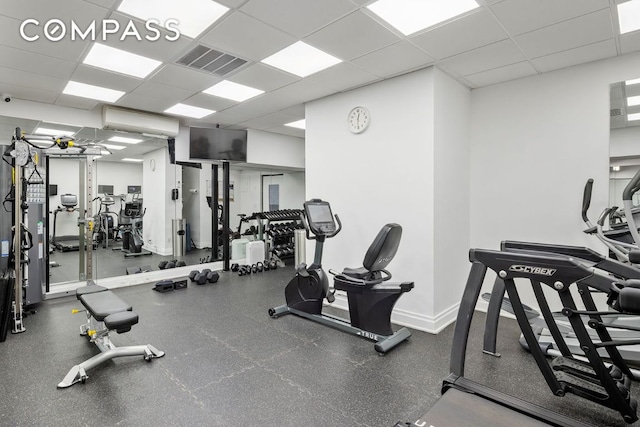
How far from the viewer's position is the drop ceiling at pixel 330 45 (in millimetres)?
2664

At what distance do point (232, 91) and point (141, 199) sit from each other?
4.71 metres

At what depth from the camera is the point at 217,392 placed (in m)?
2.52

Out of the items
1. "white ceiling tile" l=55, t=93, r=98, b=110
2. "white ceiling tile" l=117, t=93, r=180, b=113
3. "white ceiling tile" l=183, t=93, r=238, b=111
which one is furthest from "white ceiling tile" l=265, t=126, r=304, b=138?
"white ceiling tile" l=55, t=93, r=98, b=110

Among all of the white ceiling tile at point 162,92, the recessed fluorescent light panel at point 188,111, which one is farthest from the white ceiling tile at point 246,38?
the recessed fluorescent light panel at point 188,111

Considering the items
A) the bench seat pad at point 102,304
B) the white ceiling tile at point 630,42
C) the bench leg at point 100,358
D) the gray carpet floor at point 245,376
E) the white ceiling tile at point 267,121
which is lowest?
the gray carpet floor at point 245,376

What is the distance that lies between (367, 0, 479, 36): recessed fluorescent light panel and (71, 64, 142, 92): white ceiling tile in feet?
10.3

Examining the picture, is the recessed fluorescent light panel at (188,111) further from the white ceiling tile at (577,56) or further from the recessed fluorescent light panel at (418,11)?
the white ceiling tile at (577,56)

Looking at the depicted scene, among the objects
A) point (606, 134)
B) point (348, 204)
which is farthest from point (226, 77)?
point (606, 134)

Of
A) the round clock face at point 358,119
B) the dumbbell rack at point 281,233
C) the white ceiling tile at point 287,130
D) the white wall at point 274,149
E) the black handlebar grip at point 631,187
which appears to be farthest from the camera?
the dumbbell rack at point 281,233

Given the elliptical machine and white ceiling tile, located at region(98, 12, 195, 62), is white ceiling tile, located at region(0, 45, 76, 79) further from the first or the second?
the elliptical machine

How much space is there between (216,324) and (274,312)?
68 cm

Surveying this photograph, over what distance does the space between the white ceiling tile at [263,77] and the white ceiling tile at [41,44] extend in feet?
5.03

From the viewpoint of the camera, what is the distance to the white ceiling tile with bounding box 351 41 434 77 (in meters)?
3.33

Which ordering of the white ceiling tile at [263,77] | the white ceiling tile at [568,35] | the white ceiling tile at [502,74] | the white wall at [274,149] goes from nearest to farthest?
the white ceiling tile at [568,35], the white ceiling tile at [502,74], the white ceiling tile at [263,77], the white wall at [274,149]
